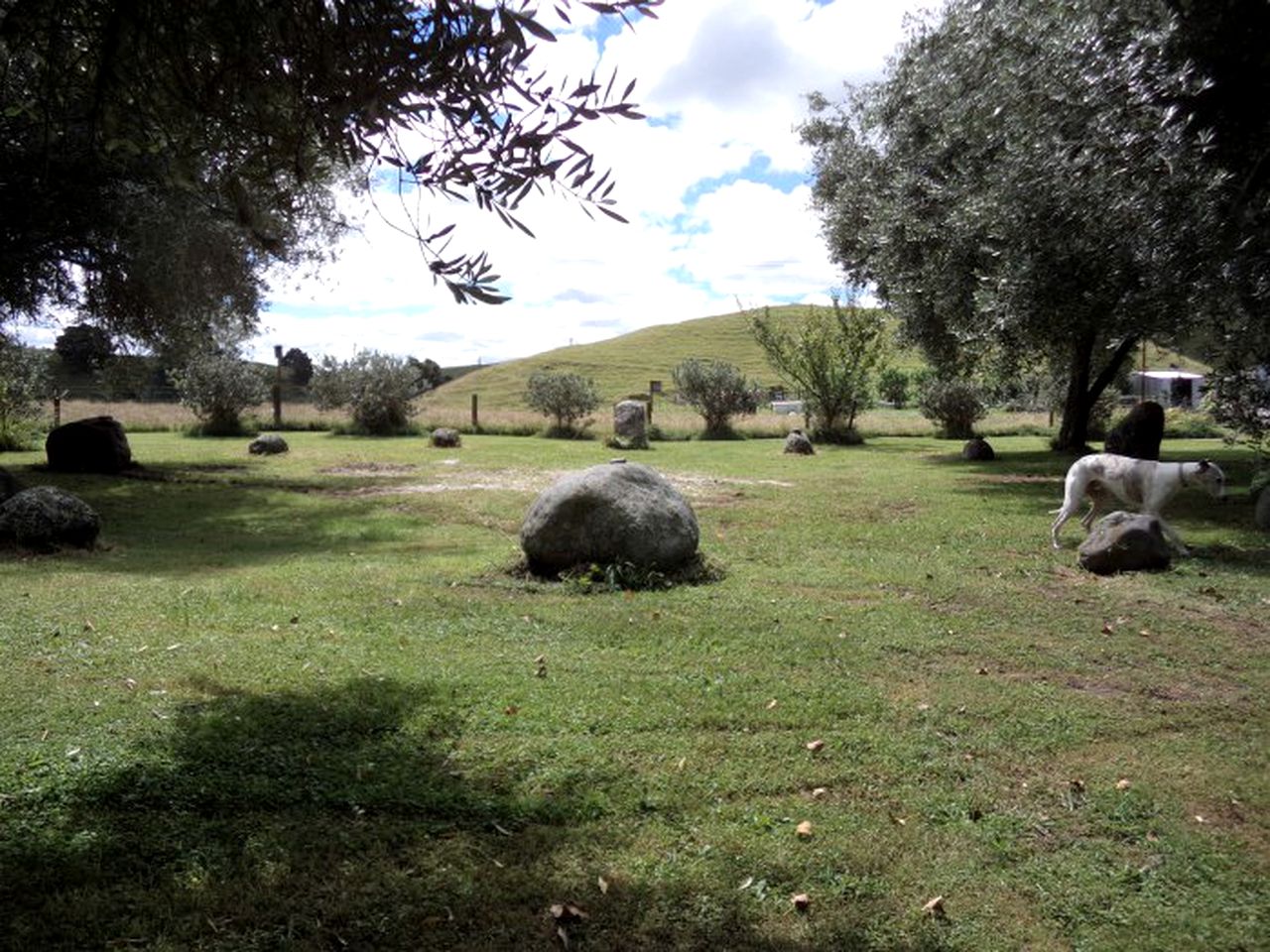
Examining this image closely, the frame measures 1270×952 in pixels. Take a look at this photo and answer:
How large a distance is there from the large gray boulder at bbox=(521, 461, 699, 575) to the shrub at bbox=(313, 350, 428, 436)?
81.1 feet

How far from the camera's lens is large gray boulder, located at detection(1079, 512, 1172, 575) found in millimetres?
9836

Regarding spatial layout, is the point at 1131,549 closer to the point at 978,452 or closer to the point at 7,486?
the point at 7,486

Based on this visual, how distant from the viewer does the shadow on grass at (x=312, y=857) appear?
332 cm

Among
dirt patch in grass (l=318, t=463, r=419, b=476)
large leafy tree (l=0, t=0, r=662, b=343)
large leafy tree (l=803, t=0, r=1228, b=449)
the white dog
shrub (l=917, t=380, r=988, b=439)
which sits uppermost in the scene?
large leafy tree (l=803, t=0, r=1228, b=449)

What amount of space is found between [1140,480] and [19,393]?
93.8ft

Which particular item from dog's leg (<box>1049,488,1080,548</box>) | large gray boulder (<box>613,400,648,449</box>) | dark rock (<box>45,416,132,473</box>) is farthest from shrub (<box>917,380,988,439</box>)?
dark rock (<box>45,416,132,473</box>)

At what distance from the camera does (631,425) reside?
29.0 m

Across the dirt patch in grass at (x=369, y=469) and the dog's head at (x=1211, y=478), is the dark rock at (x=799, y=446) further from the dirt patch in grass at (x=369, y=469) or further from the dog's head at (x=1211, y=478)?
the dog's head at (x=1211, y=478)

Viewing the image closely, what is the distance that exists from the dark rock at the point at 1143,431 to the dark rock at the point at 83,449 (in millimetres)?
20336

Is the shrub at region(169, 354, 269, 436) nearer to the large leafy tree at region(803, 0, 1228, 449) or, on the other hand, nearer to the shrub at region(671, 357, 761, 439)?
the shrub at region(671, 357, 761, 439)

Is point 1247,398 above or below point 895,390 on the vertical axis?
below

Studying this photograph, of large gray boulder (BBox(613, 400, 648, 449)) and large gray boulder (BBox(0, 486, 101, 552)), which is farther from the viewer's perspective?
large gray boulder (BBox(613, 400, 648, 449))

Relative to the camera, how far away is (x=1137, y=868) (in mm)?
→ 3953

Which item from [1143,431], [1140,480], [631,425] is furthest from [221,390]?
[1140,480]
